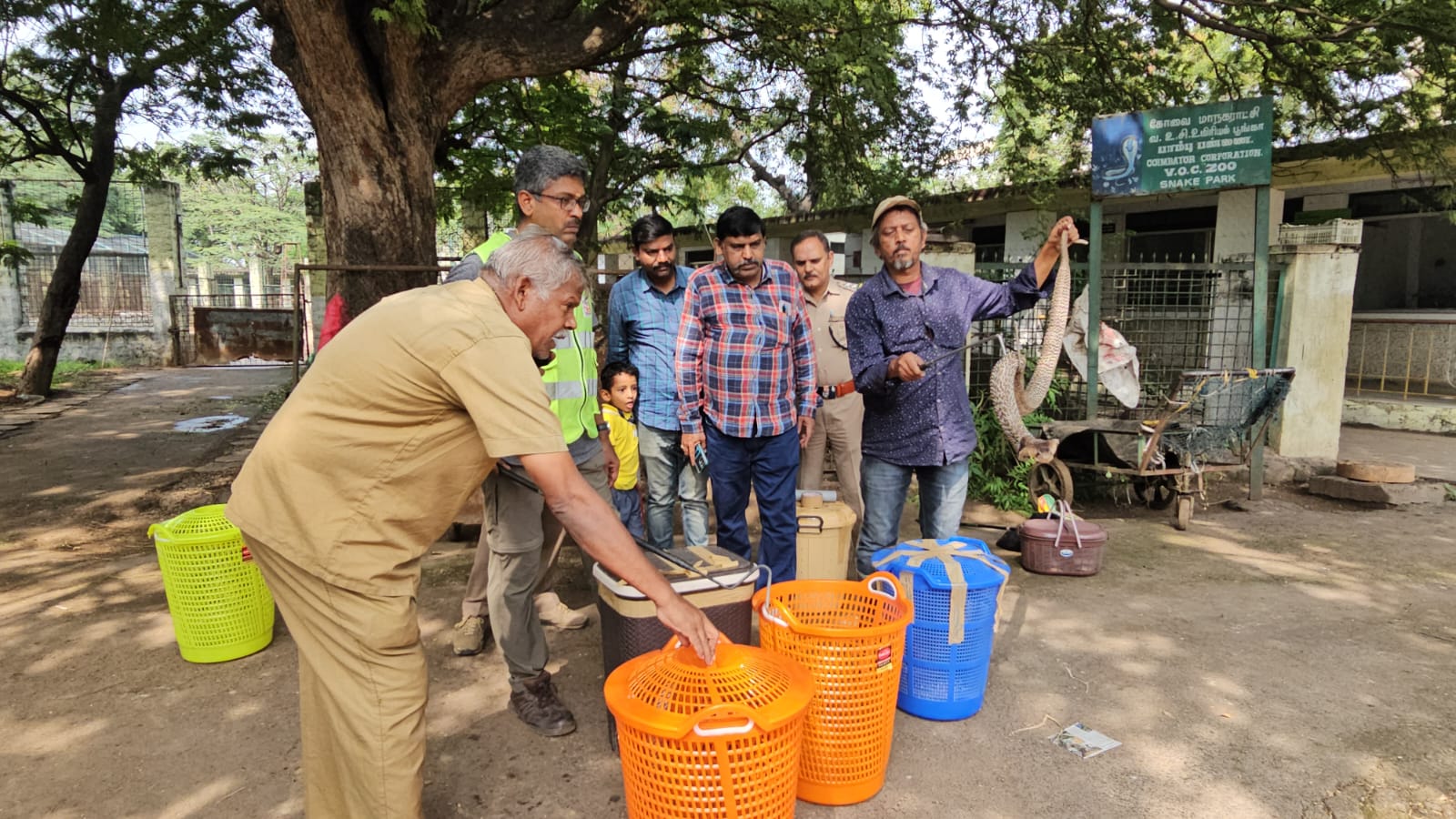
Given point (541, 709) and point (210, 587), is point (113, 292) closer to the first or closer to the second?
point (210, 587)

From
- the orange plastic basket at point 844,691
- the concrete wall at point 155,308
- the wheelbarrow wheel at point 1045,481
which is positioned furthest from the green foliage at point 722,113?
the concrete wall at point 155,308

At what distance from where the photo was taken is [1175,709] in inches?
114

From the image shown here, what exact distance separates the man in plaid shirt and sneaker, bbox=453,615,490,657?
1.06m

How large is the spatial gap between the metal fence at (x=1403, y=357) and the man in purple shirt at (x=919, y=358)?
888cm

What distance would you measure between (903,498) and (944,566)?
85 cm

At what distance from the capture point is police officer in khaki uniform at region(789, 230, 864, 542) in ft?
14.9

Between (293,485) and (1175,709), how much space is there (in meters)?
2.94

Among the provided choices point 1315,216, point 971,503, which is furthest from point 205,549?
point 1315,216

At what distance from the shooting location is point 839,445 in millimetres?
4652

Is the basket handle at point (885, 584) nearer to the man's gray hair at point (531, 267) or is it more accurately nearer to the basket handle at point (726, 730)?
the basket handle at point (726, 730)

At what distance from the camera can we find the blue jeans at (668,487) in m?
3.73

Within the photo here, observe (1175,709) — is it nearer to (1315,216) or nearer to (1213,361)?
(1213,361)

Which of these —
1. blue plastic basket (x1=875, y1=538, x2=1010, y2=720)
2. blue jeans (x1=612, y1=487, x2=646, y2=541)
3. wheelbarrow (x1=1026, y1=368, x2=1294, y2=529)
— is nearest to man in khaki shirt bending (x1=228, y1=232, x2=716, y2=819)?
blue plastic basket (x1=875, y1=538, x2=1010, y2=720)

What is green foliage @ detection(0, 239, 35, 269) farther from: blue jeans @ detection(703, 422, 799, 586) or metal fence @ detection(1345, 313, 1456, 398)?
metal fence @ detection(1345, 313, 1456, 398)
